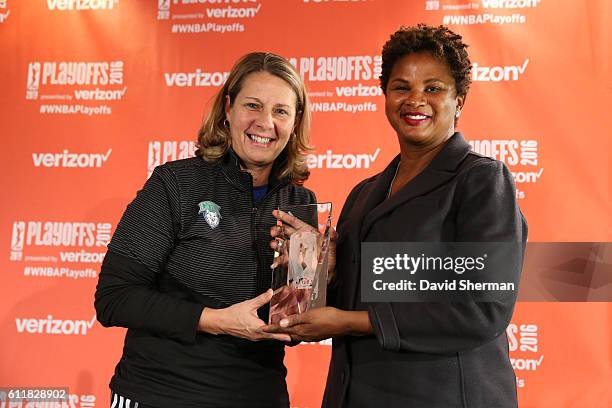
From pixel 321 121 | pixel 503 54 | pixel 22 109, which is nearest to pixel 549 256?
pixel 503 54

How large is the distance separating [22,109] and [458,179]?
251 cm

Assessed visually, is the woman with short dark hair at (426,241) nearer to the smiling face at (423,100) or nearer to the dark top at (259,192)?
the smiling face at (423,100)

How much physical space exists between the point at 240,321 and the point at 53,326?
1.90m

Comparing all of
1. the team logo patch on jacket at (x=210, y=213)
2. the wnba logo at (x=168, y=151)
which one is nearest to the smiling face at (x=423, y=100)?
the team logo patch on jacket at (x=210, y=213)

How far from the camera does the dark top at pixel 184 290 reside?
1254mm

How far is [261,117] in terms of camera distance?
4.74ft

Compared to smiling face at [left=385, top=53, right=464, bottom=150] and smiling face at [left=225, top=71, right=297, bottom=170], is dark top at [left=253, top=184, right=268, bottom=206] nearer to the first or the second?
smiling face at [left=225, top=71, right=297, bottom=170]

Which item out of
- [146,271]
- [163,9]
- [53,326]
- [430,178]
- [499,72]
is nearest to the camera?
[430,178]

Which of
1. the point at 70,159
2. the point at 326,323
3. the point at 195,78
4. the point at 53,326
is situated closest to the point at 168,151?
the point at 195,78

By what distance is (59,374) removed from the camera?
2.75 meters

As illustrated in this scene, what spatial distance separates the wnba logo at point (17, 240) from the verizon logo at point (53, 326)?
0.30 meters

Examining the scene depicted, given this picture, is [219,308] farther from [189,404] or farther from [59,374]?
[59,374]

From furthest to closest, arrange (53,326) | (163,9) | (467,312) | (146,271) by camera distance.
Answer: (163,9) → (53,326) → (146,271) → (467,312)

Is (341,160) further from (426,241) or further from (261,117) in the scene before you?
(426,241)
